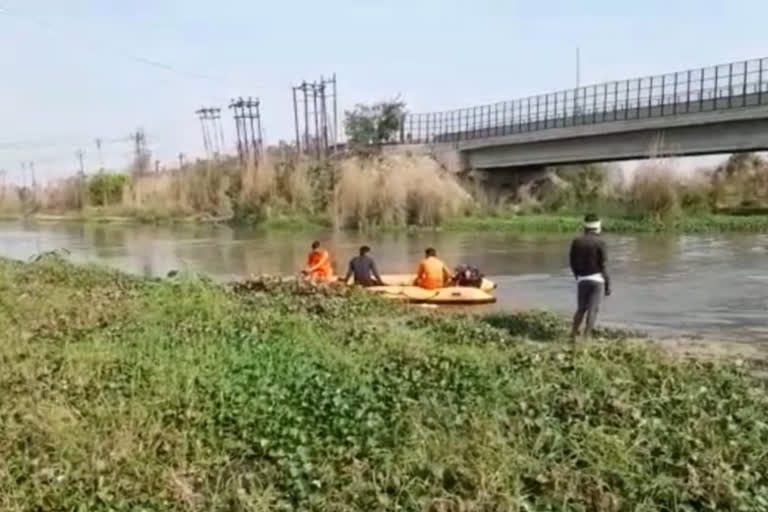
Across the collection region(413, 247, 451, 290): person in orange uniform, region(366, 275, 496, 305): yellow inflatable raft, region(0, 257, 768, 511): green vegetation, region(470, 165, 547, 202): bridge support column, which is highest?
region(470, 165, 547, 202): bridge support column

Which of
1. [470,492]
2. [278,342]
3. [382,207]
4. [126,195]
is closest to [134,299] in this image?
[278,342]

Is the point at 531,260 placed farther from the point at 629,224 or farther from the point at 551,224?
the point at 629,224

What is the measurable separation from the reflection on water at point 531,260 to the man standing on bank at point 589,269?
10.0 feet

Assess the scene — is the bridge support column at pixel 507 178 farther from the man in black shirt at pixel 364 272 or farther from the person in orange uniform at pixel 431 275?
the man in black shirt at pixel 364 272

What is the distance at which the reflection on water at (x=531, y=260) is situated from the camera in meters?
17.3

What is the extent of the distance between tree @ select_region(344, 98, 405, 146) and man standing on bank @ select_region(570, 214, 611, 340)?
55.0 metres

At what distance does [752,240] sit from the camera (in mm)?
34844

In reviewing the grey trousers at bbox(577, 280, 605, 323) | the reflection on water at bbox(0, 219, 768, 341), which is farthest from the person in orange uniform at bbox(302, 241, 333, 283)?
the grey trousers at bbox(577, 280, 605, 323)

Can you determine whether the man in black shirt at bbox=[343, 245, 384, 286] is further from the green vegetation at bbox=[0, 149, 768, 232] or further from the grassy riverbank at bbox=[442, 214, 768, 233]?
the green vegetation at bbox=[0, 149, 768, 232]

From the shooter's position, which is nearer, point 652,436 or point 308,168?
point 652,436

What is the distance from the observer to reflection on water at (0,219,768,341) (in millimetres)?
17328

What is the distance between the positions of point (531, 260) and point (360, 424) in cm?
2262

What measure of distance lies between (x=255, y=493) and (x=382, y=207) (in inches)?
1514

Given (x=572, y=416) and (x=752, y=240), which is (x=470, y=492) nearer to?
(x=572, y=416)
